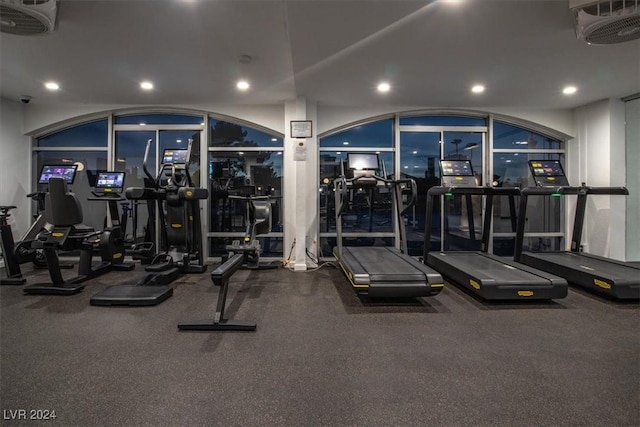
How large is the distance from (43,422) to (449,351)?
254 cm

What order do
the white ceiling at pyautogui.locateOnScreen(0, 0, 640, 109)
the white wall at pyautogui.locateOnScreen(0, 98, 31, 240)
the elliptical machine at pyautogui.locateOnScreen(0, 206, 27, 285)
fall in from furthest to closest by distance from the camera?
the white wall at pyautogui.locateOnScreen(0, 98, 31, 240), the elliptical machine at pyautogui.locateOnScreen(0, 206, 27, 285), the white ceiling at pyautogui.locateOnScreen(0, 0, 640, 109)

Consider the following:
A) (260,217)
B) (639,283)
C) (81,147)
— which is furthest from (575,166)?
(81,147)

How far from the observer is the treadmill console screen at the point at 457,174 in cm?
487

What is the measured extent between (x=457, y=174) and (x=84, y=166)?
680 centimetres

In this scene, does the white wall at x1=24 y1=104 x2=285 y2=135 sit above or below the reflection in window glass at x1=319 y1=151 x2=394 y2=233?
above

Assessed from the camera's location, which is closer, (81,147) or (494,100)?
(494,100)

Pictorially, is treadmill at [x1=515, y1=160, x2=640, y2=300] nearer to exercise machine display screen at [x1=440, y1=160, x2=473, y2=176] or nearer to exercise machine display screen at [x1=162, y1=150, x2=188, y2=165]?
exercise machine display screen at [x1=440, y1=160, x2=473, y2=176]

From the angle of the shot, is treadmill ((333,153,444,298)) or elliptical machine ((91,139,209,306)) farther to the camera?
elliptical machine ((91,139,209,306))

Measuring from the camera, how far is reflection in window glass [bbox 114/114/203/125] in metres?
5.48

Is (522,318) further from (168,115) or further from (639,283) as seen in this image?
(168,115)

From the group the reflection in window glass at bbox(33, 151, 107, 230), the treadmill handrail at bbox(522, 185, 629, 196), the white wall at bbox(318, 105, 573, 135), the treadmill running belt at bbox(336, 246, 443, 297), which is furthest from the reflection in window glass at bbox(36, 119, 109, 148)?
the treadmill handrail at bbox(522, 185, 629, 196)

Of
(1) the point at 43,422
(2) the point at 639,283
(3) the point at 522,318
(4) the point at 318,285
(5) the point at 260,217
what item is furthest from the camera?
(5) the point at 260,217

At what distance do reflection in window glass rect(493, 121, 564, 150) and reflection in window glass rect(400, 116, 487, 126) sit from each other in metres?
0.35

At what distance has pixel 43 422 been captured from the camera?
1532 millimetres
